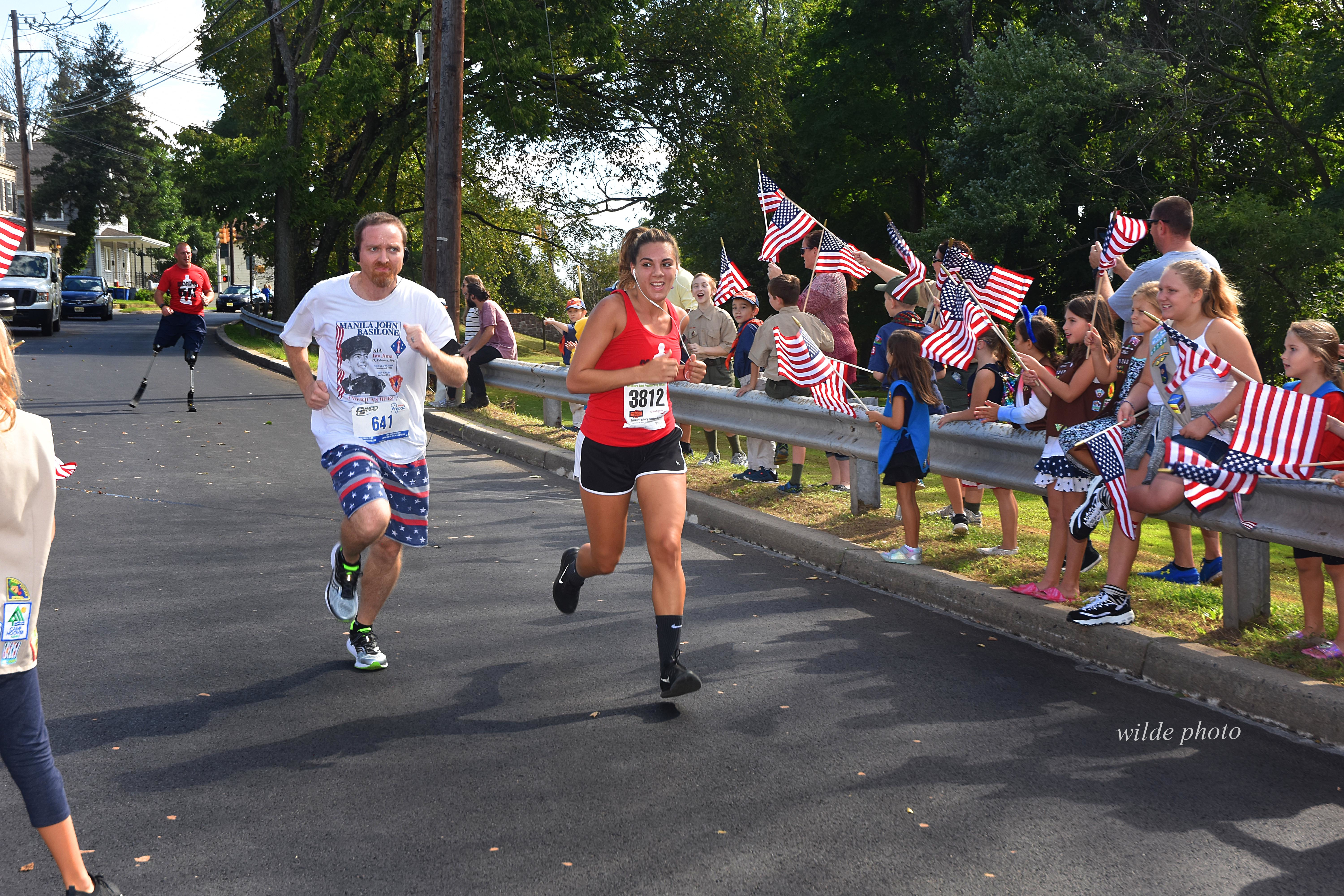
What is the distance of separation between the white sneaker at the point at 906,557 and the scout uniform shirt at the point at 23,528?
16.7 ft

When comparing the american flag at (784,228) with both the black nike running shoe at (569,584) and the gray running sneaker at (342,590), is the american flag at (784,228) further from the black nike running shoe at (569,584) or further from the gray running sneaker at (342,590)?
the gray running sneaker at (342,590)

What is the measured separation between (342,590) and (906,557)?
3.37 metres

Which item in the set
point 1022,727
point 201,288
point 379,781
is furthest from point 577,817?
point 201,288

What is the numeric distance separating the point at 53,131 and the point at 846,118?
203 ft

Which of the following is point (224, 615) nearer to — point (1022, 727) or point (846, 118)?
point (1022, 727)

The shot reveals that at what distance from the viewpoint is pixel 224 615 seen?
6227 mm

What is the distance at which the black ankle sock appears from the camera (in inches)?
194

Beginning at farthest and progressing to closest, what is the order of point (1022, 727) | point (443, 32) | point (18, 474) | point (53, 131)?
point (53, 131)
point (443, 32)
point (1022, 727)
point (18, 474)

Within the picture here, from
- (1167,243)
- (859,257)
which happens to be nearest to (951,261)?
(1167,243)

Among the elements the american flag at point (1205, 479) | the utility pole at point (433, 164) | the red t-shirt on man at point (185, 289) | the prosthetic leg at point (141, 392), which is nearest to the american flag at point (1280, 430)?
the american flag at point (1205, 479)

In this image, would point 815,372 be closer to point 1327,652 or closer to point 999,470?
point 999,470

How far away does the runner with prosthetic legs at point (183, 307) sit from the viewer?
16516 mm

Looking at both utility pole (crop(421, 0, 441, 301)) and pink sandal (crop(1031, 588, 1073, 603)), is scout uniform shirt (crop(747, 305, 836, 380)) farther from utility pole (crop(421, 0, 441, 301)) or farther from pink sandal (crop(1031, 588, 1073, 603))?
utility pole (crop(421, 0, 441, 301))

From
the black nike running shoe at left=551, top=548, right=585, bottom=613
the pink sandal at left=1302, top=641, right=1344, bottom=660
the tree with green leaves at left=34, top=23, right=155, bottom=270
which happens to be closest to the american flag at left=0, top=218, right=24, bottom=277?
the black nike running shoe at left=551, top=548, right=585, bottom=613
